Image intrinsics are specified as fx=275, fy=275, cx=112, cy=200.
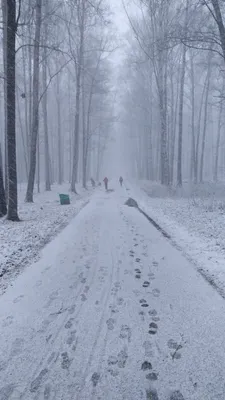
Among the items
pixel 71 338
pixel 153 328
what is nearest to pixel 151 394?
pixel 153 328

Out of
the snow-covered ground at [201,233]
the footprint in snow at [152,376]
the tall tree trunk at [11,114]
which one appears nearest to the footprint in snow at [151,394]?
the footprint in snow at [152,376]

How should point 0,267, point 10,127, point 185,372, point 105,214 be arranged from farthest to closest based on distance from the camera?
1. point 105,214
2. point 10,127
3. point 0,267
4. point 185,372

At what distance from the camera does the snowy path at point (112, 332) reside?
2342mm

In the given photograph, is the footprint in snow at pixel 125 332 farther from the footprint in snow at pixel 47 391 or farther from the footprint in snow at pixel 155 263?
the footprint in snow at pixel 155 263

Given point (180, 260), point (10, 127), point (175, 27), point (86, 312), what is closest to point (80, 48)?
point (175, 27)

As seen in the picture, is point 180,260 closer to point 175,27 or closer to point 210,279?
point 210,279

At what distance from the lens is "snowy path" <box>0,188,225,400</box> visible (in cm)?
234

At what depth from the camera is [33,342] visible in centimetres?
299

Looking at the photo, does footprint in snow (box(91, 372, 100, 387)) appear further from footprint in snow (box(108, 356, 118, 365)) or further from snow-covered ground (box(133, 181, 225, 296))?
snow-covered ground (box(133, 181, 225, 296))

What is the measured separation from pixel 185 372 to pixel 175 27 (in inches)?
453

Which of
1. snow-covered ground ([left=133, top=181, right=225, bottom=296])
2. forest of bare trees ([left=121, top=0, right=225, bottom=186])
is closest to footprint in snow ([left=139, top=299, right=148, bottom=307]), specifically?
snow-covered ground ([left=133, top=181, right=225, bottom=296])

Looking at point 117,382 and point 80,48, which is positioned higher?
point 80,48

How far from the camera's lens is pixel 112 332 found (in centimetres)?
313

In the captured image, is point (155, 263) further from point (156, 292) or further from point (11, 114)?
point (11, 114)
